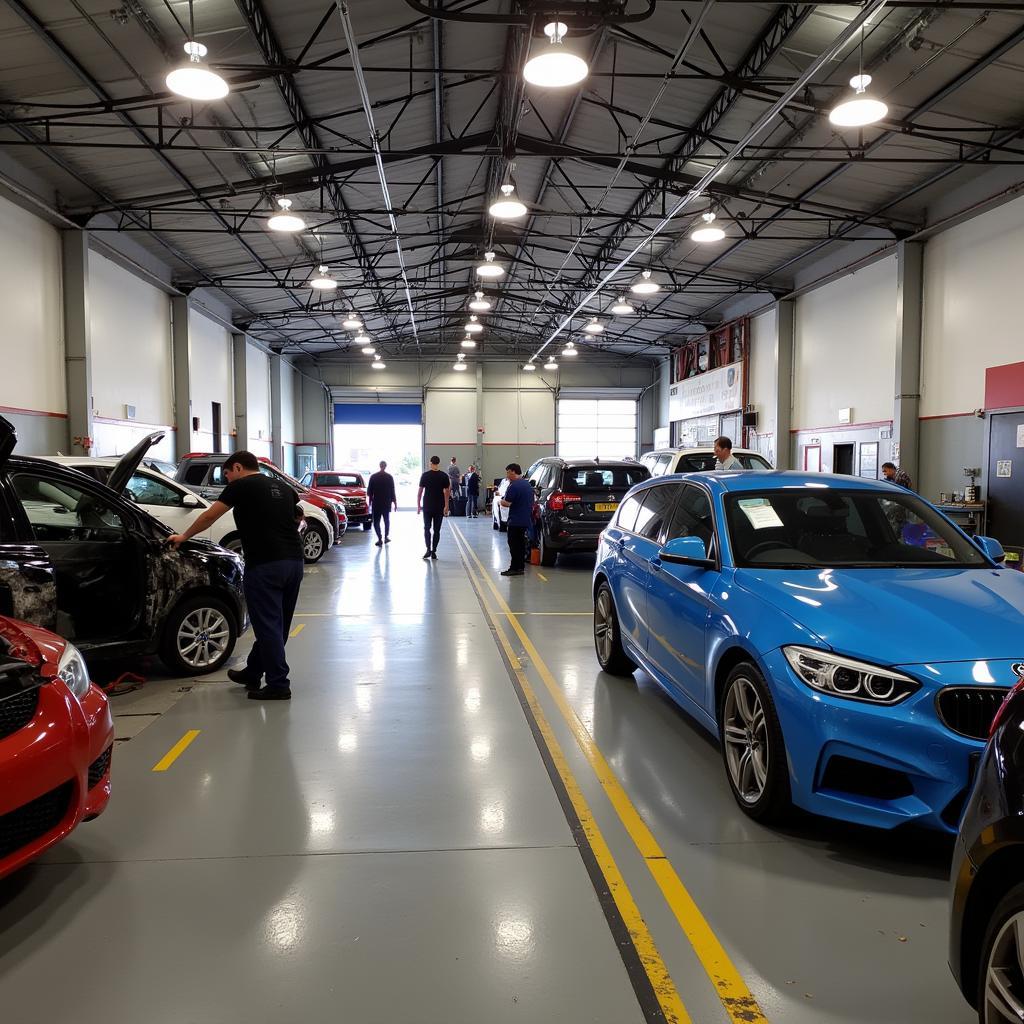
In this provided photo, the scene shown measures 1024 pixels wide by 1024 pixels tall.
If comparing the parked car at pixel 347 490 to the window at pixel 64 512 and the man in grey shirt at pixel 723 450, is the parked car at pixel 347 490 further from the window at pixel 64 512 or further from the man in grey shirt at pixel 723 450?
the window at pixel 64 512

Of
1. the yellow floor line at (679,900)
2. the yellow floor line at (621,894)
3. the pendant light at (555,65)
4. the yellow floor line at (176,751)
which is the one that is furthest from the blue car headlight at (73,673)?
the pendant light at (555,65)

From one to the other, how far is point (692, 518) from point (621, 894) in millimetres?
2455

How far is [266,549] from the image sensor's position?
5.52 m

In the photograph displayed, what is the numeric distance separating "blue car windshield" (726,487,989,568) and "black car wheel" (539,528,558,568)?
27.6 feet

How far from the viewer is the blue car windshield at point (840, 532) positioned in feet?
14.1

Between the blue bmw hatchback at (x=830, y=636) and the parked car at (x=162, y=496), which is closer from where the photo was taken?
the blue bmw hatchback at (x=830, y=636)

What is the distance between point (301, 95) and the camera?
40.2ft

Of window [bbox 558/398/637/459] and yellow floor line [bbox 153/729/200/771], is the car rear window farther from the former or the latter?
window [bbox 558/398/637/459]

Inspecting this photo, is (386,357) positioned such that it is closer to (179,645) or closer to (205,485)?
(205,485)

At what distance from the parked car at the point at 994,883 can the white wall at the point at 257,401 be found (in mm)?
25926

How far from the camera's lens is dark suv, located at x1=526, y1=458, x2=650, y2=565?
493 inches

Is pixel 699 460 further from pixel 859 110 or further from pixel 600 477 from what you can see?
pixel 859 110

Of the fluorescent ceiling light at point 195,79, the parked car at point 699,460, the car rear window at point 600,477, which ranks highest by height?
the fluorescent ceiling light at point 195,79

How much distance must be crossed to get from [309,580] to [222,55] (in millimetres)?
7253
